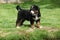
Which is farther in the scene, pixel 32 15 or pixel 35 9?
pixel 32 15

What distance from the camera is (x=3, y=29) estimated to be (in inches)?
404

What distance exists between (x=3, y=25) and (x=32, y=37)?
229 cm

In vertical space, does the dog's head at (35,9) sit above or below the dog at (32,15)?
above

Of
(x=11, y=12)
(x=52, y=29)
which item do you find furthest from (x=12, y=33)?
(x=11, y=12)

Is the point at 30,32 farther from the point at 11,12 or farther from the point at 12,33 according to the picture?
the point at 11,12

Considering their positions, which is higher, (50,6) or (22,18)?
(22,18)

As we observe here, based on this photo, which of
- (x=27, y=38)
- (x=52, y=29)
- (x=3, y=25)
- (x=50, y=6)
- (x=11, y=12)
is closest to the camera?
(x=27, y=38)

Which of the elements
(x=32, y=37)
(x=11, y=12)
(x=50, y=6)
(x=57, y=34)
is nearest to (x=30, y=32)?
(x=32, y=37)

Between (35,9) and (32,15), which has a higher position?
(35,9)

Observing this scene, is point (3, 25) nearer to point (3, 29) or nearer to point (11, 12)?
point (3, 29)

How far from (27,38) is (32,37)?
0.17 meters

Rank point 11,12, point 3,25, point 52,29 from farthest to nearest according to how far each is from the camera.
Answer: point 11,12 → point 3,25 → point 52,29

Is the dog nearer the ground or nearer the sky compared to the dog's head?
nearer the ground

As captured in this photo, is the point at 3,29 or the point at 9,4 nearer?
the point at 3,29
